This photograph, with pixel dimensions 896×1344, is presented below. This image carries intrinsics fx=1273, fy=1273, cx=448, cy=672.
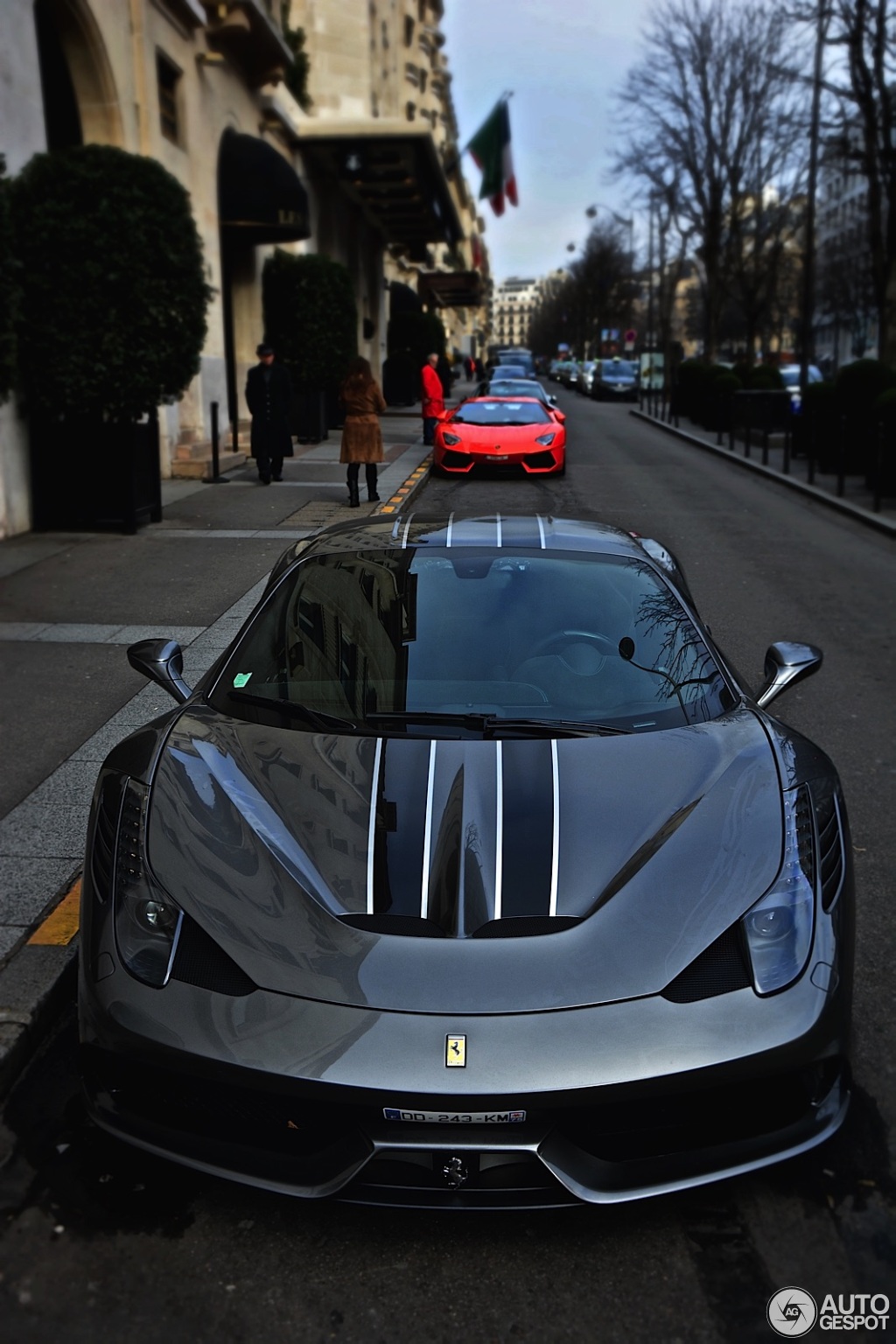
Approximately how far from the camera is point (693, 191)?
4678cm

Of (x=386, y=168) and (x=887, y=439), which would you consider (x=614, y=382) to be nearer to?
(x=386, y=168)

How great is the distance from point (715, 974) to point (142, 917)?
1.31 m

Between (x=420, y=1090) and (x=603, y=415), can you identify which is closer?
(x=420, y=1090)

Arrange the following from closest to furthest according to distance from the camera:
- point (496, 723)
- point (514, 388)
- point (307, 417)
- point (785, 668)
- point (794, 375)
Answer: point (496, 723)
point (785, 668)
point (307, 417)
point (514, 388)
point (794, 375)

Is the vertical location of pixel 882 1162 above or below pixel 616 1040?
below

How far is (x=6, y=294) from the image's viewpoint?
37.0 feet

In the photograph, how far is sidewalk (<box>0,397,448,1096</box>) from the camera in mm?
4121

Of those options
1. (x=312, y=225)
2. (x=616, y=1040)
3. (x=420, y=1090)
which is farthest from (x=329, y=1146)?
(x=312, y=225)

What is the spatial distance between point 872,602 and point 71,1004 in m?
8.18

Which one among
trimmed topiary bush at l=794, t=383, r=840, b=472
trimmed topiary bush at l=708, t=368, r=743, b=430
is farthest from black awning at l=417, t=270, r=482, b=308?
trimmed topiary bush at l=794, t=383, r=840, b=472

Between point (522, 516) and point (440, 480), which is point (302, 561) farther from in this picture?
point (440, 480)

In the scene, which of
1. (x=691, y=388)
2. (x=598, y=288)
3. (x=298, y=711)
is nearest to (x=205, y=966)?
(x=298, y=711)

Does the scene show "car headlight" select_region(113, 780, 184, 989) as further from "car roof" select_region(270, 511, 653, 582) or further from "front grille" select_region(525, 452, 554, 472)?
"front grille" select_region(525, 452, 554, 472)

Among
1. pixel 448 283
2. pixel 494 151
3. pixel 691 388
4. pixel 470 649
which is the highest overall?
pixel 494 151
